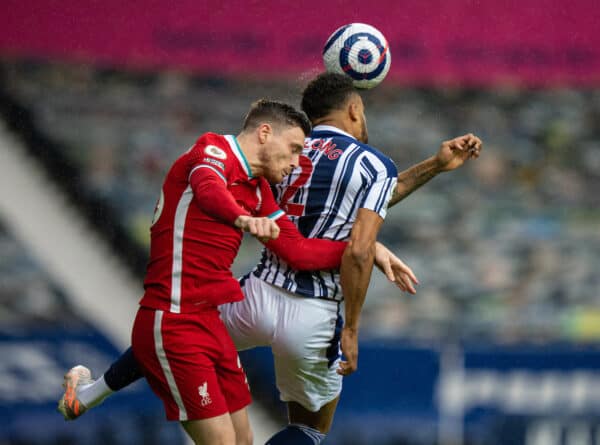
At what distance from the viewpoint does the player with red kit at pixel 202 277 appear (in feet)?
12.0

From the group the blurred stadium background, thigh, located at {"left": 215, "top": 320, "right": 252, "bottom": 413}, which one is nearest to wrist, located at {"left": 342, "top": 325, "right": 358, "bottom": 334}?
thigh, located at {"left": 215, "top": 320, "right": 252, "bottom": 413}

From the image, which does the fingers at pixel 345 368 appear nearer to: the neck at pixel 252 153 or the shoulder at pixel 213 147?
the neck at pixel 252 153

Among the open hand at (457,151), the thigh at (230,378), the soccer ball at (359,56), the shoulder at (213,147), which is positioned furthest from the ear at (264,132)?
the open hand at (457,151)

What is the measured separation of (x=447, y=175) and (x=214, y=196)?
7.94 meters

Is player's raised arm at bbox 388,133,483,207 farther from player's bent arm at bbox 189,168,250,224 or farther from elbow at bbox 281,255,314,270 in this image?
player's bent arm at bbox 189,168,250,224

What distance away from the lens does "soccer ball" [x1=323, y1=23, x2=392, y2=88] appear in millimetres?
4500

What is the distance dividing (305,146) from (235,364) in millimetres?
1012

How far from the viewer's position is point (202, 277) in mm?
3688

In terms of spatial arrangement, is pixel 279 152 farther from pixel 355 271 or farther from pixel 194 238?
pixel 355 271

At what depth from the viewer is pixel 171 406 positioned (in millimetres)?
3768

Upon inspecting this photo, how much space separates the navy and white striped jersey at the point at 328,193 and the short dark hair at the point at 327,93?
11 centimetres

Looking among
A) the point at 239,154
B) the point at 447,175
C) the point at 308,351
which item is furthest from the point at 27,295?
the point at 239,154

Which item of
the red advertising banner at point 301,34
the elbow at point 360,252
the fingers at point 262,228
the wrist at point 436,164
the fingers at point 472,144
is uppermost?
the red advertising banner at point 301,34

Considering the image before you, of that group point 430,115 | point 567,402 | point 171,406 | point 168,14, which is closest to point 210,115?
point 168,14
